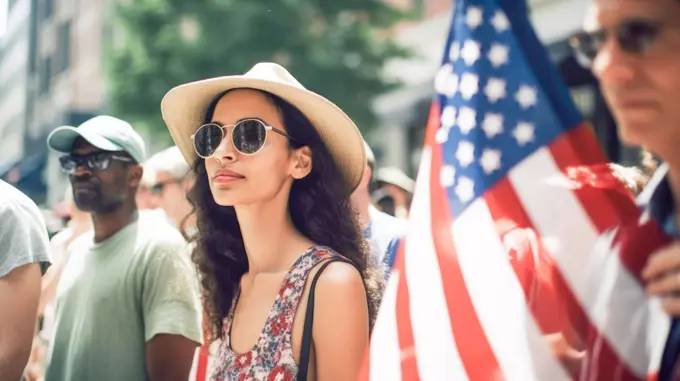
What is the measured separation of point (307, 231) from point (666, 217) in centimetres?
172

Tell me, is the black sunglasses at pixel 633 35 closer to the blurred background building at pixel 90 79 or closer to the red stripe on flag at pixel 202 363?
the blurred background building at pixel 90 79

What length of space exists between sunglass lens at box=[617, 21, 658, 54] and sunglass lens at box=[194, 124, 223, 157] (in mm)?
1723

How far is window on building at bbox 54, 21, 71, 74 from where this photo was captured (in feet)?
134

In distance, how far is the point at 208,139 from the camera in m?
2.98

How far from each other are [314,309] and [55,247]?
4.12 metres

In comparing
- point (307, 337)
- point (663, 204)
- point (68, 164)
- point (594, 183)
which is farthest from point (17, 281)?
point (663, 204)

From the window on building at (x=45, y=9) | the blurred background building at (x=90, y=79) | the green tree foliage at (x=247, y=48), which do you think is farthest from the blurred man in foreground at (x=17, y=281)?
the window on building at (x=45, y=9)

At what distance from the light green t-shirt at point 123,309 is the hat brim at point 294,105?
2.35 ft

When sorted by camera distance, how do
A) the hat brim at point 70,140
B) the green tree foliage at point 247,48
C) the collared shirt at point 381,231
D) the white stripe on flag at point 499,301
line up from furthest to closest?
the green tree foliage at point 247,48 → the collared shirt at point 381,231 → the hat brim at point 70,140 → the white stripe on flag at point 499,301

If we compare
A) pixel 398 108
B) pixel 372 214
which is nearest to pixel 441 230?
pixel 372 214

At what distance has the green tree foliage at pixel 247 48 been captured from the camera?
20906mm

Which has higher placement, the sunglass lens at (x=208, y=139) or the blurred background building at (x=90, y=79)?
the blurred background building at (x=90, y=79)

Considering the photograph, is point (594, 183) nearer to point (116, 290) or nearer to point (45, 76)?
point (116, 290)

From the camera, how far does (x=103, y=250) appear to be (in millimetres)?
4152
